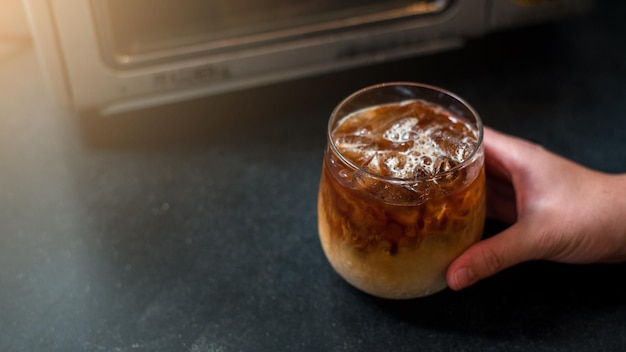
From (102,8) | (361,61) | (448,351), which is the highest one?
(102,8)

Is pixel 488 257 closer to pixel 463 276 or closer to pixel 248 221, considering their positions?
pixel 463 276

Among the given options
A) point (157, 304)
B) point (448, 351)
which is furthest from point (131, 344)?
point (448, 351)

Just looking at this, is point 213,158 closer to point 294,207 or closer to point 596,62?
point 294,207

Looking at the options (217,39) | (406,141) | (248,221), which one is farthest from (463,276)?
(217,39)

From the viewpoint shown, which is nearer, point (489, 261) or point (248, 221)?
point (489, 261)

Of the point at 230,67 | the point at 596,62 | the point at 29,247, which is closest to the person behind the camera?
the point at 29,247

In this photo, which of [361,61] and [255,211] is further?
[361,61]
